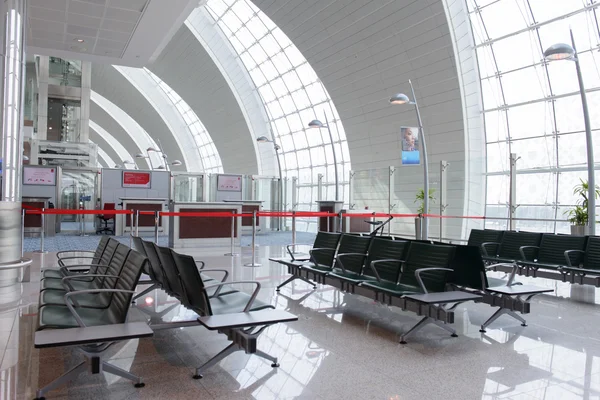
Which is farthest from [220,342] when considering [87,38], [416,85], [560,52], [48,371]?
[416,85]

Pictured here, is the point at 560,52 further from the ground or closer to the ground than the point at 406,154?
further from the ground

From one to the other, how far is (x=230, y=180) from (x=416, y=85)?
9.02 metres

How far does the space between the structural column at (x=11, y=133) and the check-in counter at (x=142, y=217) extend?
11836mm

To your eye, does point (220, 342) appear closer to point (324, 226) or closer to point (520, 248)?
point (520, 248)

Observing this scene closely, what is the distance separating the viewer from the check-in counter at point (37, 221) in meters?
17.4

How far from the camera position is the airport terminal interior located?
385cm

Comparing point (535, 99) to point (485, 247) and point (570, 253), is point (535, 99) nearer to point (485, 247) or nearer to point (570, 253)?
point (485, 247)

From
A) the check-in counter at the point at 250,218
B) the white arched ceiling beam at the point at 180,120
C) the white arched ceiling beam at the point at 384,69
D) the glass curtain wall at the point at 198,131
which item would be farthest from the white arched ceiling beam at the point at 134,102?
the check-in counter at the point at 250,218

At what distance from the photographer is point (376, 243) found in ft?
19.8

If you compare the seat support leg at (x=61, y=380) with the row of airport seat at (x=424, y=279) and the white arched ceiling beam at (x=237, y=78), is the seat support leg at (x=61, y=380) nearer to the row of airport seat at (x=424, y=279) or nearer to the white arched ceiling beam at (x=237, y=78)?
the row of airport seat at (x=424, y=279)

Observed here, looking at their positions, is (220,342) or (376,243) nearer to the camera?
(220,342)

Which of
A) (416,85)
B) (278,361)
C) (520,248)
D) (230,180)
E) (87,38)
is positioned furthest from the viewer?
(230,180)

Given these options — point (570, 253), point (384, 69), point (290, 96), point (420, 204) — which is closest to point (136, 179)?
point (384, 69)

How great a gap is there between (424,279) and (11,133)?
5488 mm
